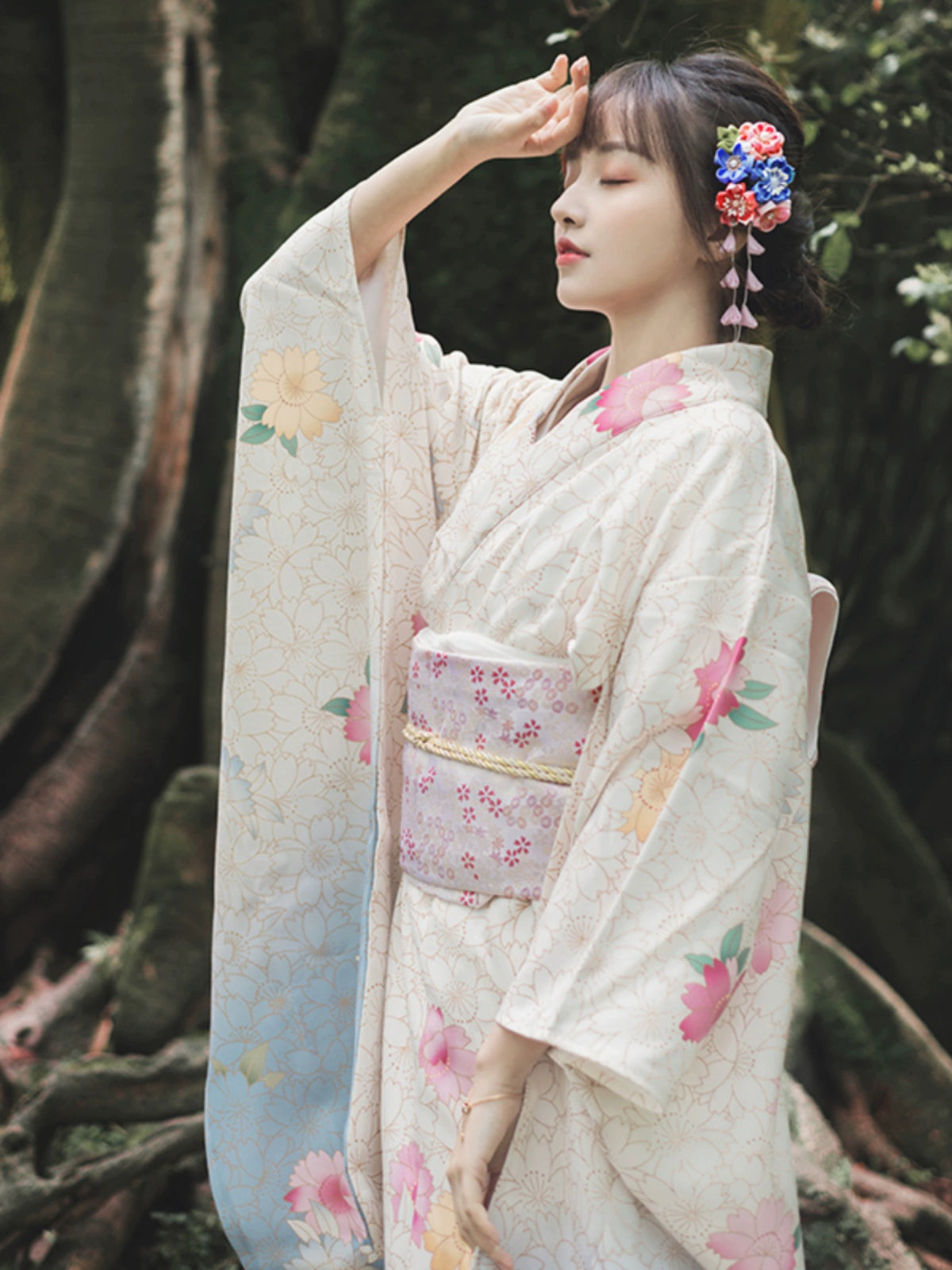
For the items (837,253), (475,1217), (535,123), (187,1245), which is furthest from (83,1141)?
(837,253)

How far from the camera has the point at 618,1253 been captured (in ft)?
4.46

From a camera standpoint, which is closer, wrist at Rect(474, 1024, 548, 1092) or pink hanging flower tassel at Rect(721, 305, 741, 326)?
wrist at Rect(474, 1024, 548, 1092)

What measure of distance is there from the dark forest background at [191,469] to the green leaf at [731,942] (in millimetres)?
1433

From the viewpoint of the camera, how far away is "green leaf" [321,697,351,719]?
167 centimetres

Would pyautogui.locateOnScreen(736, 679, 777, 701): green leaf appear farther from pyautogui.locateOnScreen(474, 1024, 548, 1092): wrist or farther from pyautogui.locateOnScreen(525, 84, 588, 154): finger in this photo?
pyautogui.locateOnScreen(525, 84, 588, 154): finger

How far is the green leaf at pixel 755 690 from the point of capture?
1.34 metres

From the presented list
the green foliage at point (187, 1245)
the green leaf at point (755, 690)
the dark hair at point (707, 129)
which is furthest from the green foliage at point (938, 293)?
the green foliage at point (187, 1245)

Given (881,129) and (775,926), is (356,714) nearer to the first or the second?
(775,926)

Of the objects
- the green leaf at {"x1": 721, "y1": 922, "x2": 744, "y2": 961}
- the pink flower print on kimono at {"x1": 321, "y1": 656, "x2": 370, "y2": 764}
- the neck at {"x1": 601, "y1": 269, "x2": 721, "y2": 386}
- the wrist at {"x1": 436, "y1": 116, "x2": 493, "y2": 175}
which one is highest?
the wrist at {"x1": 436, "y1": 116, "x2": 493, "y2": 175}

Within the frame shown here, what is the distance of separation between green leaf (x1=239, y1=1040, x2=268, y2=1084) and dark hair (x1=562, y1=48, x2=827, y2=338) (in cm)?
113

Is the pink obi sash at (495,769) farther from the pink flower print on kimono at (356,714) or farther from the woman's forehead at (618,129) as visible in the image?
the woman's forehead at (618,129)

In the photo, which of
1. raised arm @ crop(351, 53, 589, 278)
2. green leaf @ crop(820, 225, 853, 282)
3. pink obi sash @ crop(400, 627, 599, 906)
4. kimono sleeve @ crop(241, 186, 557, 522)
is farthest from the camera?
green leaf @ crop(820, 225, 853, 282)

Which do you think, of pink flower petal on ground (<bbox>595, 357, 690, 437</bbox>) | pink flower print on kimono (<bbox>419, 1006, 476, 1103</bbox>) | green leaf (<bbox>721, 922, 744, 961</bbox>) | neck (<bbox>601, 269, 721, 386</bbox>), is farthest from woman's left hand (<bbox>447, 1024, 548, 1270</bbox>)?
neck (<bbox>601, 269, 721, 386</bbox>)

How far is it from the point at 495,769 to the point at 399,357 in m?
0.61
